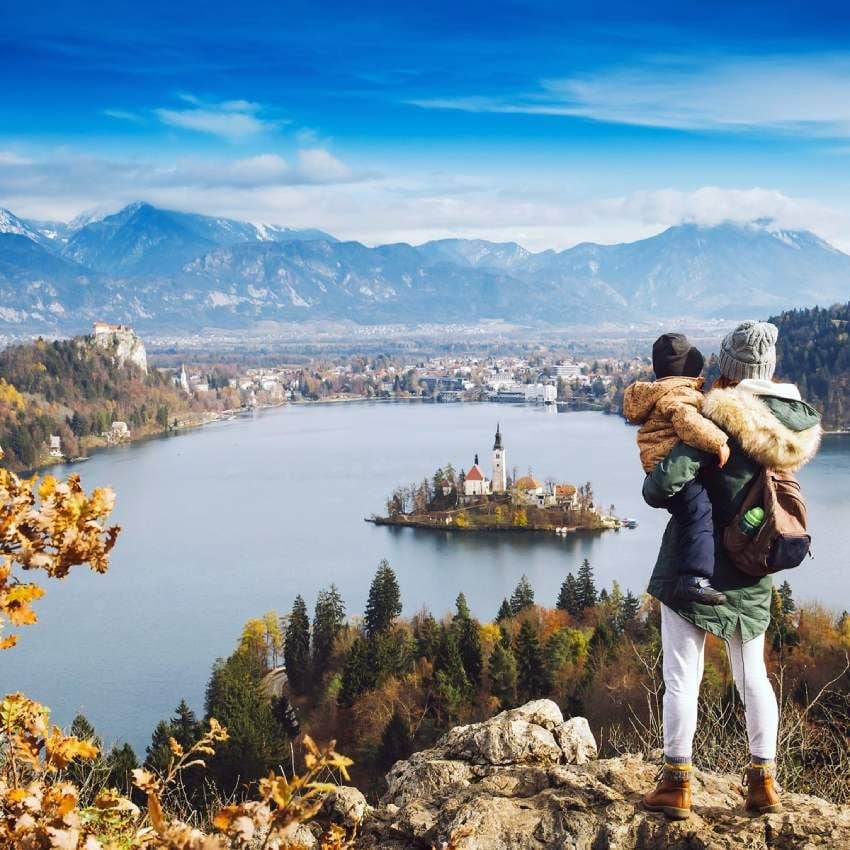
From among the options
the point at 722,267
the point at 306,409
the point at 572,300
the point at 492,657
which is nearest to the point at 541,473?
the point at 492,657

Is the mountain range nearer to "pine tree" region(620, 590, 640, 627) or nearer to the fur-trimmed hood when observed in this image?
"pine tree" region(620, 590, 640, 627)

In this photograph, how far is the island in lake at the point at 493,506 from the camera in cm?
1759

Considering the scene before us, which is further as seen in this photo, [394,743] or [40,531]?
[394,743]

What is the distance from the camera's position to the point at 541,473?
2183 cm

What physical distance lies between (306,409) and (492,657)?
122 feet

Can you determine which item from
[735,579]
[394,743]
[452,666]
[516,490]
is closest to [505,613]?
[452,666]

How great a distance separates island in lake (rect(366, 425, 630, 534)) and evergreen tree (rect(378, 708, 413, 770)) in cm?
1060

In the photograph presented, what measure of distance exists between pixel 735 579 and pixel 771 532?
0.09 meters

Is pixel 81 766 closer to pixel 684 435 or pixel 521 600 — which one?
pixel 684 435

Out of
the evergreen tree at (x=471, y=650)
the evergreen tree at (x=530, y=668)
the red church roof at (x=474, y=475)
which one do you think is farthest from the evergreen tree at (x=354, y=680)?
the red church roof at (x=474, y=475)

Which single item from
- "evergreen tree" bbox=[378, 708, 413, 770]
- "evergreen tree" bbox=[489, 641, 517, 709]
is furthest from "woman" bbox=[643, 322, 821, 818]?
"evergreen tree" bbox=[489, 641, 517, 709]

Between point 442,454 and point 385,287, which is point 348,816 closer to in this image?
point 442,454

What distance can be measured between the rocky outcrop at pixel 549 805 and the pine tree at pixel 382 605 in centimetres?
871

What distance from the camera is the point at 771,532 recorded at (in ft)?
4.34
